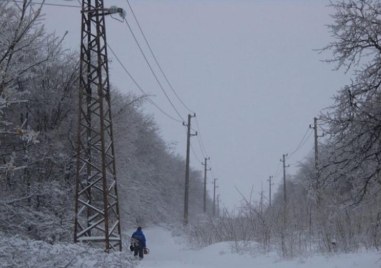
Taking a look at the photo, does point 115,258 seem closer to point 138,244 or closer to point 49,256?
point 49,256

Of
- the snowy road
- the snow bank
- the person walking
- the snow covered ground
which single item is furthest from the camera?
the person walking

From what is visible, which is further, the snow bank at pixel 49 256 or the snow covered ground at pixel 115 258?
the snow covered ground at pixel 115 258

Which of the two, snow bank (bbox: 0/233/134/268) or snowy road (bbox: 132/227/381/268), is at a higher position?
snow bank (bbox: 0/233/134/268)

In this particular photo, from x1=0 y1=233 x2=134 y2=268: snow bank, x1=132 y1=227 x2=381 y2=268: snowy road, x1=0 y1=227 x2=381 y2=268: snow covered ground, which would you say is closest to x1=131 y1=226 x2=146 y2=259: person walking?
x1=132 y1=227 x2=381 y2=268: snowy road

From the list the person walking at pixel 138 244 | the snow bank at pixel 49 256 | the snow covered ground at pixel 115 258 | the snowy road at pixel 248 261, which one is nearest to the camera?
the snow bank at pixel 49 256

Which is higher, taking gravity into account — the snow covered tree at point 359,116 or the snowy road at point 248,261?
the snow covered tree at point 359,116

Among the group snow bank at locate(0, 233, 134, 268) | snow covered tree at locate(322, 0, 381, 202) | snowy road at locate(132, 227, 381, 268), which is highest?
snow covered tree at locate(322, 0, 381, 202)

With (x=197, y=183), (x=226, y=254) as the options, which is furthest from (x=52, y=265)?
(x=197, y=183)

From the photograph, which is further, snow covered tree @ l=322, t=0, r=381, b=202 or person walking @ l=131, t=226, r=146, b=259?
person walking @ l=131, t=226, r=146, b=259

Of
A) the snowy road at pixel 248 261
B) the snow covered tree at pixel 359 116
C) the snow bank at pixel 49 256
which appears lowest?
the snowy road at pixel 248 261

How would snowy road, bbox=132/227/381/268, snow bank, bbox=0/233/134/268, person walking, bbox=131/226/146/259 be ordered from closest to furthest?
1. snow bank, bbox=0/233/134/268
2. snowy road, bbox=132/227/381/268
3. person walking, bbox=131/226/146/259

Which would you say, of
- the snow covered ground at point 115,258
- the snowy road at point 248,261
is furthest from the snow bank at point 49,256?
the snowy road at point 248,261

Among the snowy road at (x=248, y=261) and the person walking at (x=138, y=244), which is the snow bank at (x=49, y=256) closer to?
the snowy road at (x=248, y=261)

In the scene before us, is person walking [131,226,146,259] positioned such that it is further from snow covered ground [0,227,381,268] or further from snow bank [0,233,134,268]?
snow bank [0,233,134,268]
